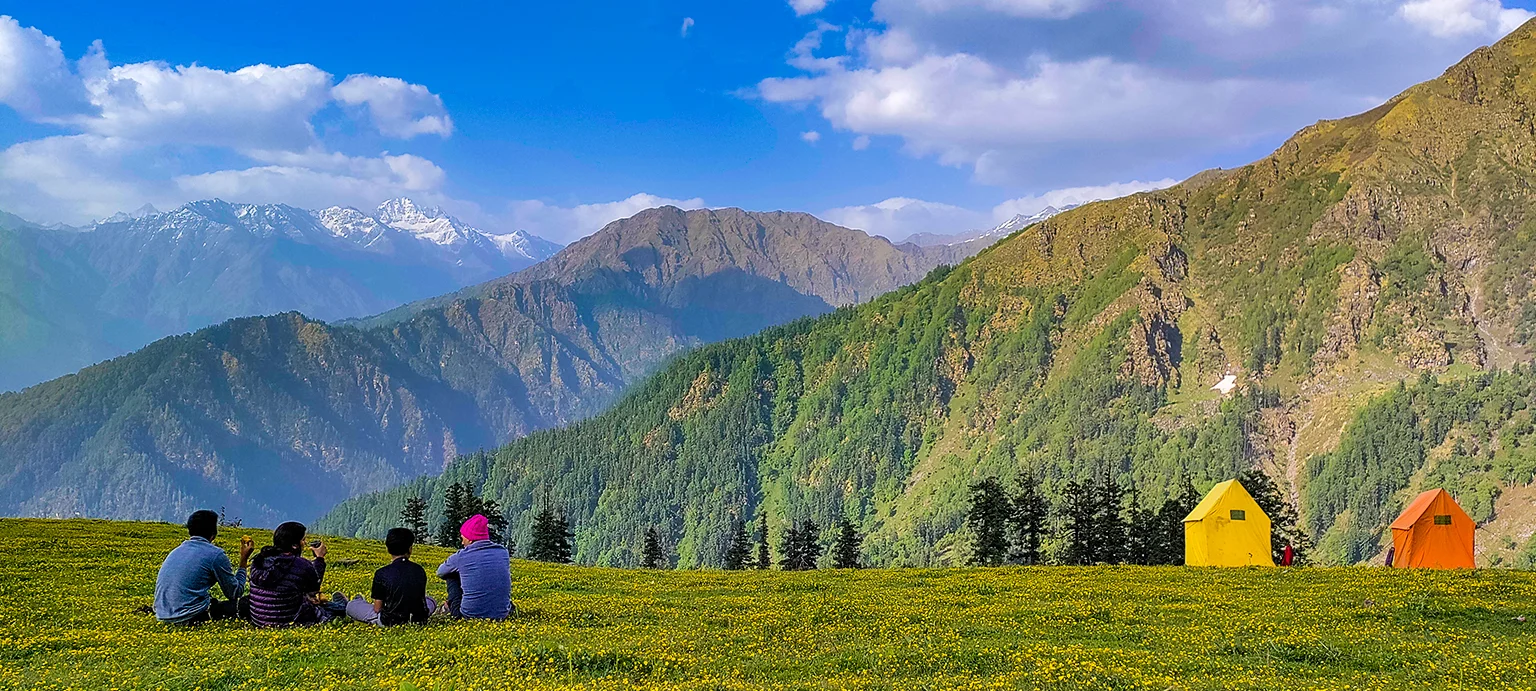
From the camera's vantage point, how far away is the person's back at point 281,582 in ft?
69.7

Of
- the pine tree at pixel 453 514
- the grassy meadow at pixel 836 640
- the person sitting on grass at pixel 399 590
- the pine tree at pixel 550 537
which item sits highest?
the person sitting on grass at pixel 399 590

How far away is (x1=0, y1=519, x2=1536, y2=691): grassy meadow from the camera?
15.8m

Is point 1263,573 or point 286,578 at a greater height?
point 286,578

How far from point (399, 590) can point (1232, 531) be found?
5659 centimetres

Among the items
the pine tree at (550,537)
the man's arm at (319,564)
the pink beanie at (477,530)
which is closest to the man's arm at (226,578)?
the man's arm at (319,564)

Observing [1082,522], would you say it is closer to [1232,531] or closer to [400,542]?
[1232,531]

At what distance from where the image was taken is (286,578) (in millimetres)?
21344

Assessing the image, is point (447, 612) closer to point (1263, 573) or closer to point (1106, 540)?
point (1263, 573)

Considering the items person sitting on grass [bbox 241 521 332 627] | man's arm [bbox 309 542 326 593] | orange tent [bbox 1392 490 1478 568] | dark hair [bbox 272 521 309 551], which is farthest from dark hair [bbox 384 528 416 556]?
orange tent [bbox 1392 490 1478 568]

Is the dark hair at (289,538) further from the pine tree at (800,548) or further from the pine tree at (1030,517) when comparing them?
the pine tree at (800,548)

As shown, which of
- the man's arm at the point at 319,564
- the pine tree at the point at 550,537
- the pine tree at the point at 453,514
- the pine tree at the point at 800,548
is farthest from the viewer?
the pine tree at the point at 800,548

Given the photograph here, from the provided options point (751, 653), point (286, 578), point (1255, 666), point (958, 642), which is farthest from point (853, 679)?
point (286, 578)

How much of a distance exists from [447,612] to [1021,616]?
15556mm

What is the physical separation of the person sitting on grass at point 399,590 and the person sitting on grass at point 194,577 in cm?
324
